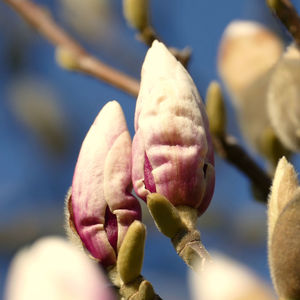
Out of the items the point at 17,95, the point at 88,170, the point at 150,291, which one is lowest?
the point at 150,291

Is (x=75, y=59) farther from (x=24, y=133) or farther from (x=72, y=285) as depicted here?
(x=24, y=133)

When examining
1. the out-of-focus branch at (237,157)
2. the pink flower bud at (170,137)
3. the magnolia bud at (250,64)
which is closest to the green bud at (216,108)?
the out-of-focus branch at (237,157)

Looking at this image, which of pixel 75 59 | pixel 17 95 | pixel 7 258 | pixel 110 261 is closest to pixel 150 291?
pixel 110 261

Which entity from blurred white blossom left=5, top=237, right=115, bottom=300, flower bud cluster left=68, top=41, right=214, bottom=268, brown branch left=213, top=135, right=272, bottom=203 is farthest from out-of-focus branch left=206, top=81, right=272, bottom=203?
blurred white blossom left=5, top=237, right=115, bottom=300

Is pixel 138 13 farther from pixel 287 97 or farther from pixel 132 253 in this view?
pixel 132 253

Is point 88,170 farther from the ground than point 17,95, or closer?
closer
